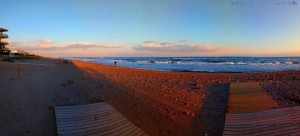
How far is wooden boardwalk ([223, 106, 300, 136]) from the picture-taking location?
187 inches

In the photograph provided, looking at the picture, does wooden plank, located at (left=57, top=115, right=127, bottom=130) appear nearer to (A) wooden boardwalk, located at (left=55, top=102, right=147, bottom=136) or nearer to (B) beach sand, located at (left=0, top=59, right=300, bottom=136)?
(A) wooden boardwalk, located at (left=55, top=102, right=147, bottom=136)

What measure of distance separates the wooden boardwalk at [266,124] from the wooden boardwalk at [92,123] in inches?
97.9

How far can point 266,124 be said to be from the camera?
5.25 m

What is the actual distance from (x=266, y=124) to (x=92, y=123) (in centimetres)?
463

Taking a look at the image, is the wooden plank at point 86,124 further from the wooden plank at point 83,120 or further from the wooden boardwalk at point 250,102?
the wooden boardwalk at point 250,102

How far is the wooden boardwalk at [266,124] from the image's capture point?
187 inches

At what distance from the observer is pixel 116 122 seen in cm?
593

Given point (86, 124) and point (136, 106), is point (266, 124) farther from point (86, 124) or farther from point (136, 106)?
point (136, 106)

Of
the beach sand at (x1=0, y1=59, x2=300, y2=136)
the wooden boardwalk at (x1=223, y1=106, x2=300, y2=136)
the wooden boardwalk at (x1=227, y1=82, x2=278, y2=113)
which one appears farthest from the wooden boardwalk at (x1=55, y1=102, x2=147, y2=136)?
the wooden boardwalk at (x1=227, y1=82, x2=278, y2=113)

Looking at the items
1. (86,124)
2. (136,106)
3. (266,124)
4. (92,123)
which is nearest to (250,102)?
(266,124)

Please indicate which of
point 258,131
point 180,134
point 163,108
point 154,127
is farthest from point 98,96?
point 258,131

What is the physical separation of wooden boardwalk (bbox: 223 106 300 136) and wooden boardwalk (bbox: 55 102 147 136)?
8.16 feet

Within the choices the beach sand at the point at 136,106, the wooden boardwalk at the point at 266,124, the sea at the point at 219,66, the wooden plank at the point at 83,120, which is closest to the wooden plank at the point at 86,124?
the wooden plank at the point at 83,120

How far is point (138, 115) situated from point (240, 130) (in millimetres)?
3725
